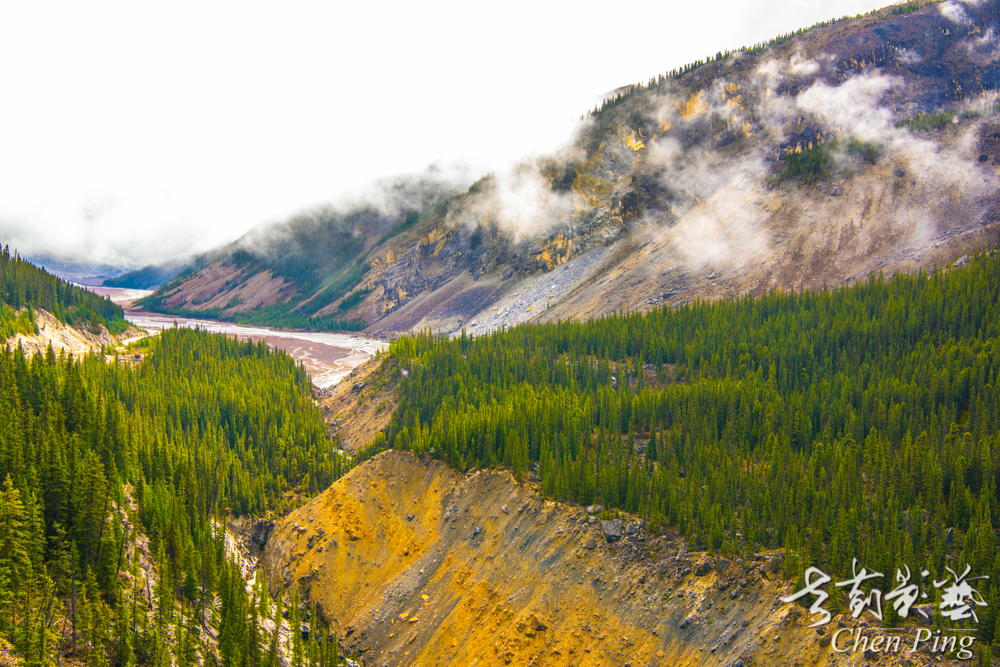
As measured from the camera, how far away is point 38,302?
4163 inches

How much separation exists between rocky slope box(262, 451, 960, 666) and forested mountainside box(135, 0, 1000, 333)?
6083 centimetres

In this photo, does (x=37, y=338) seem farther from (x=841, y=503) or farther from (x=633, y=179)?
(x=633, y=179)

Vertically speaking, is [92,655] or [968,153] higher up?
[968,153]

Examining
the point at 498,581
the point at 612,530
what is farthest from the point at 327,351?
the point at 612,530

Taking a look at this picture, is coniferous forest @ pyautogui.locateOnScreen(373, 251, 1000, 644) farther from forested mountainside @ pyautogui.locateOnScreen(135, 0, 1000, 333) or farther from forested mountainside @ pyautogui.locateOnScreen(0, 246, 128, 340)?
forested mountainside @ pyautogui.locateOnScreen(0, 246, 128, 340)

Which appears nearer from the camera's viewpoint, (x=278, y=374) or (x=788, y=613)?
(x=788, y=613)

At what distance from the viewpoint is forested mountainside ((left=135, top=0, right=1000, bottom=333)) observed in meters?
95.1

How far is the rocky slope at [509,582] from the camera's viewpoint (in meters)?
35.0

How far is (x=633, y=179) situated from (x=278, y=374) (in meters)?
83.9

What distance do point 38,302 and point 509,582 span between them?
96.9 meters

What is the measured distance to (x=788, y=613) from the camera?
32.9m

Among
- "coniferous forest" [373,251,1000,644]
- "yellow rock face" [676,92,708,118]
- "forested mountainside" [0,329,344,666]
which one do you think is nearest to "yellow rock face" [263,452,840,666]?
"coniferous forest" [373,251,1000,644]

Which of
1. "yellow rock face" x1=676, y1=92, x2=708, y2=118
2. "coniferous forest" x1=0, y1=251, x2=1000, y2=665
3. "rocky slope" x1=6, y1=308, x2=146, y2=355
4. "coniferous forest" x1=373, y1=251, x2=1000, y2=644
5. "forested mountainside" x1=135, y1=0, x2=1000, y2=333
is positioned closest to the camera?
"coniferous forest" x1=0, y1=251, x2=1000, y2=665

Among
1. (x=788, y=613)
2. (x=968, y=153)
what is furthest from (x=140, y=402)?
(x=968, y=153)
